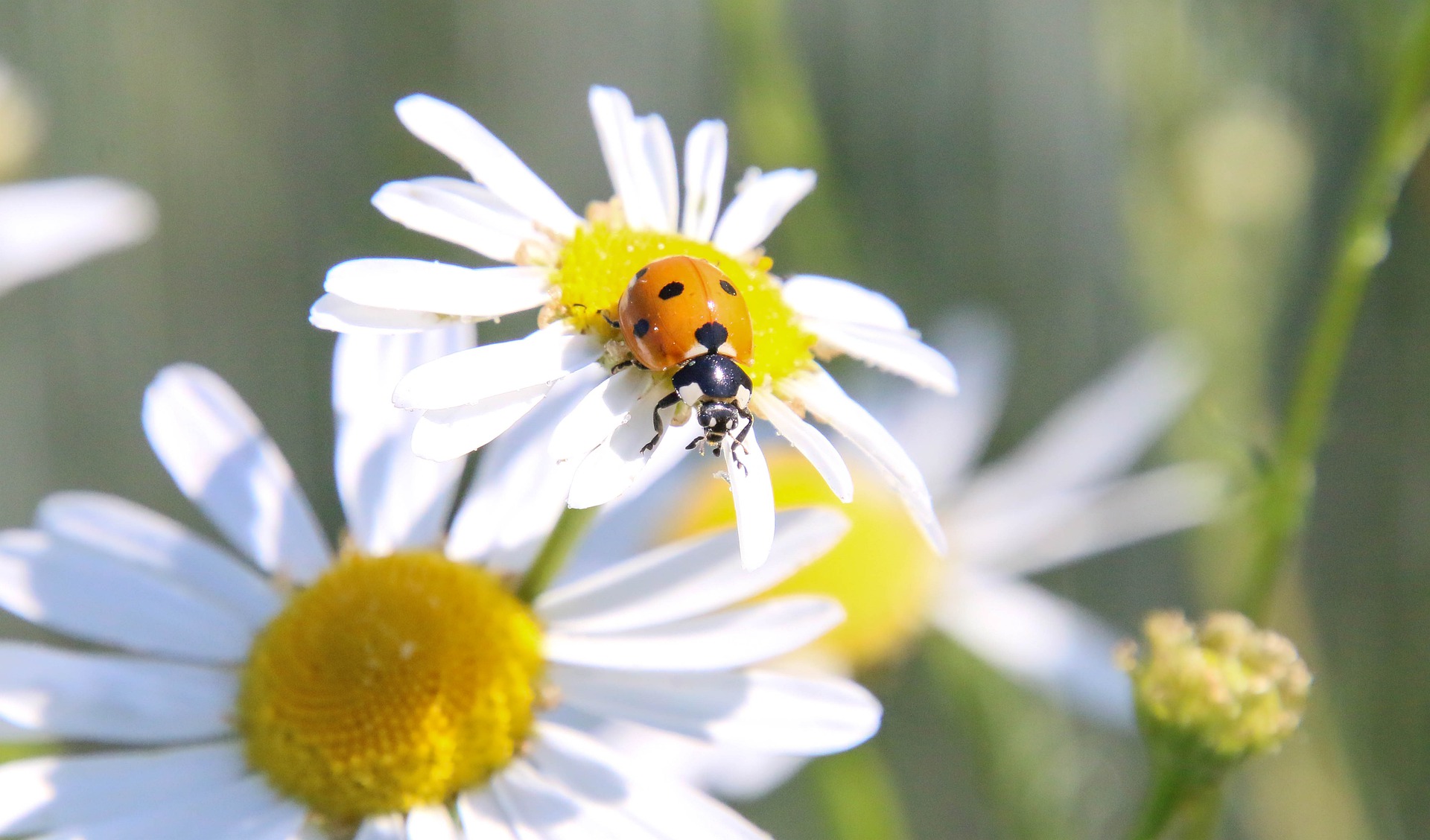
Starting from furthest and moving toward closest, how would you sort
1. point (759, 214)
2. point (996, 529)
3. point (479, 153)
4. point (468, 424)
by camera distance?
point (996, 529)
point (759, 214)
point (479, 153)
point (468, 424)

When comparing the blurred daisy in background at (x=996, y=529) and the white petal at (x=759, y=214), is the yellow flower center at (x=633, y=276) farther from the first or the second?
the blurred daisy in background at (x=996, y=529)

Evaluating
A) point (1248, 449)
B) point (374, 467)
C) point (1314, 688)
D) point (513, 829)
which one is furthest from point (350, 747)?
point (1314, 688)

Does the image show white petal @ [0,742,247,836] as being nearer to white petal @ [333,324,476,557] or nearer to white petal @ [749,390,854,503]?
white petal @ [333,324,476,557]

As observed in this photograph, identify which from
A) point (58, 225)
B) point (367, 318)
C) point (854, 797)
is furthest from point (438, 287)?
point (58, 225)

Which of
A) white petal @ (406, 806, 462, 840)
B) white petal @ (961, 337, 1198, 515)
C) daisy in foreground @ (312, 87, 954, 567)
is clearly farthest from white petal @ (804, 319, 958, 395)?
white petal @ (961, 337, 1198, 515)

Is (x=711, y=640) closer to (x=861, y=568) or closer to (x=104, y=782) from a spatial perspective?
(x=104, y=782)

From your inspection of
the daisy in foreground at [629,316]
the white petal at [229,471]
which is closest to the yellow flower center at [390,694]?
the white petal at [229,471]

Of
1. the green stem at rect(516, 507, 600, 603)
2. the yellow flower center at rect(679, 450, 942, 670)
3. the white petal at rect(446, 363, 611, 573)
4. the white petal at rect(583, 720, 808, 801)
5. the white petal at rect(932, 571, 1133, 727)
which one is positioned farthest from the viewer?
the white petal at rect(932, 571, 1133, 727)
